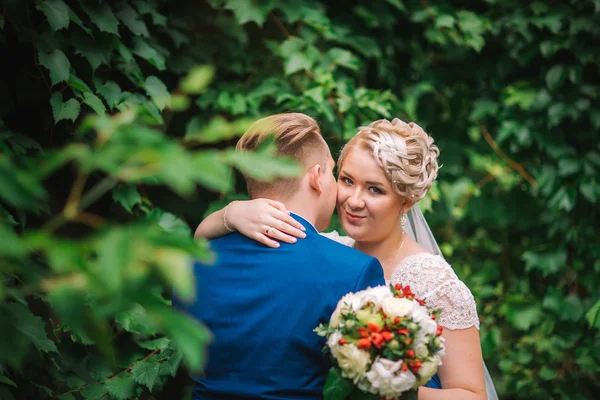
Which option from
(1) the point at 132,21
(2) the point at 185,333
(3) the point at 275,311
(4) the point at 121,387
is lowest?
(4) the point at 121,387

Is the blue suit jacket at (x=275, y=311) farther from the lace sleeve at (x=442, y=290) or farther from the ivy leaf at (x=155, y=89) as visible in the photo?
the ivy leaf at (x=155, y=89)

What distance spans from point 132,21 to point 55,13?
49cm

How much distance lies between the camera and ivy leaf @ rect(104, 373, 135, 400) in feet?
7.92

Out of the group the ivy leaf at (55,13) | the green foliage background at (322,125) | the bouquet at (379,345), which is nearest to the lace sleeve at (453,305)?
the bouquet at (379,345)

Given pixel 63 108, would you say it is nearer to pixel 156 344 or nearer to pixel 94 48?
pixel 94 48

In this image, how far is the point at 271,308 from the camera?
1843mm

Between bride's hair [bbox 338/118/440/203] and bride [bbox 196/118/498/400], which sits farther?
bride's hair [bbox 338/118/440/203]

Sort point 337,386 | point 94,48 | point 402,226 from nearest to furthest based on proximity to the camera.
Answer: point 337,386
point 94,48
point 402,226

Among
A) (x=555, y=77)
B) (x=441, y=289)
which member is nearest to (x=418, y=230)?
(x=441, y=289)

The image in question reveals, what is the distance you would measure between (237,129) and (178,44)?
7.82 feet

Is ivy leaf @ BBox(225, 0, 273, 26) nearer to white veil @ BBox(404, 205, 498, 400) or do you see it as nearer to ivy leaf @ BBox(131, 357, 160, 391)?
white veil @ BBox(404, 205, 498, 400)

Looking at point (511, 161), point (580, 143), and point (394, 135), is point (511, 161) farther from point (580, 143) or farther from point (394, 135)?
point (394, 135)

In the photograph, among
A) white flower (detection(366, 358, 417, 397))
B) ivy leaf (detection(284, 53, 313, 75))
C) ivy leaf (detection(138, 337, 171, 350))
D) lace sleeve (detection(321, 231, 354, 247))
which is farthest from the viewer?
ivy leaf (detection(284, 53, 313, 75))

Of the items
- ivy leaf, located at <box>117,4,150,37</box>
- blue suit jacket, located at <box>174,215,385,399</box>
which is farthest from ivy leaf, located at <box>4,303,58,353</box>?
ivy leaf, located at <box>117,4,150,37</box>
